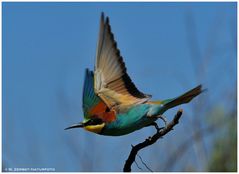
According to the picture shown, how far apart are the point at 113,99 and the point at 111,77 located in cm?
15

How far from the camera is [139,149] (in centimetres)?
228

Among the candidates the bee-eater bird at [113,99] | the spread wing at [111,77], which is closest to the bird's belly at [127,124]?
the bee-eater bird at [113,99]

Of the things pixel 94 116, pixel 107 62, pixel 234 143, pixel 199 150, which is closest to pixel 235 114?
pixel 234 143

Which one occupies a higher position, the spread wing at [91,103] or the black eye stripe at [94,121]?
the spread wing at [91,103]

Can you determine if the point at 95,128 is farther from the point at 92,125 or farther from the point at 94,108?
the point at 94,108

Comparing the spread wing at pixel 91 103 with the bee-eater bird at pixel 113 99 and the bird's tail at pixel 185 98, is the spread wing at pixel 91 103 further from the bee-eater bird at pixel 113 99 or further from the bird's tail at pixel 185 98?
the bird's tail at pixel 185 98

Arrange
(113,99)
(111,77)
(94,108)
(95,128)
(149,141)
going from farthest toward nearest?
(111,77)
(113,99)
(94,108)
(95,128)
(149,141)

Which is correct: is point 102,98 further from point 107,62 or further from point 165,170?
point 165,170

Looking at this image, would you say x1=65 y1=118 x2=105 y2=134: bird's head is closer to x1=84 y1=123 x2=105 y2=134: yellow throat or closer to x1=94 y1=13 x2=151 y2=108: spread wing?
x1=84 y1=123 x2=105 y2=134: yellow throat

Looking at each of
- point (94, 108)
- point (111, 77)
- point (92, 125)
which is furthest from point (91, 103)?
point (111, 77)

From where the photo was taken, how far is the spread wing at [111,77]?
2.61m

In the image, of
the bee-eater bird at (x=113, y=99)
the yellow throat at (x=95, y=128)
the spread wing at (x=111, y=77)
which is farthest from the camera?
the spread wing at (x=111, y=77)

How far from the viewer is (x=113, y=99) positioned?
2627 mm

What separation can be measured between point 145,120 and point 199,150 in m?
1.05
